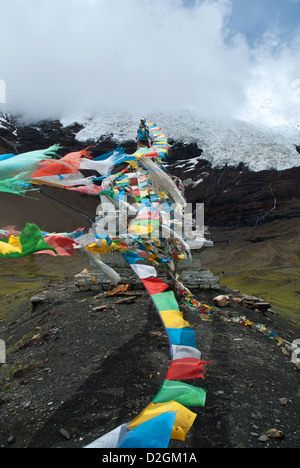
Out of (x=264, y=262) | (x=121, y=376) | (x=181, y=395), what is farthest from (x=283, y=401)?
(x=264, y=262)

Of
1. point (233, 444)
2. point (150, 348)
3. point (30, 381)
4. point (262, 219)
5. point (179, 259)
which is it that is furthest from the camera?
point (262, 219)

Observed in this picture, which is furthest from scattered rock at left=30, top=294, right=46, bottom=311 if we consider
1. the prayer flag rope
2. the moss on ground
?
the moss on ground

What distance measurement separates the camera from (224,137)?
89.6 meters

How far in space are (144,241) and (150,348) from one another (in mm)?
2466

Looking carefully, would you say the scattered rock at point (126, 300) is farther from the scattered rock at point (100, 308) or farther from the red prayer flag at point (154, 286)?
the red prayer flag at point (154, 286)

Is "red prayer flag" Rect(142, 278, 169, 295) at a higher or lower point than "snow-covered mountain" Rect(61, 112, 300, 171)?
lower

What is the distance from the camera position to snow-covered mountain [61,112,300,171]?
8244cm

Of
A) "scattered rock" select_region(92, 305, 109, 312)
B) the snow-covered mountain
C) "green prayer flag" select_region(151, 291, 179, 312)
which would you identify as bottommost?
"scattered rock" select_region(92, 305, 109, 312)

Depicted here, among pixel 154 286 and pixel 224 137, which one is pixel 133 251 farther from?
pixel 224 137

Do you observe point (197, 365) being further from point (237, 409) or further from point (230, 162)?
point (230, 162)

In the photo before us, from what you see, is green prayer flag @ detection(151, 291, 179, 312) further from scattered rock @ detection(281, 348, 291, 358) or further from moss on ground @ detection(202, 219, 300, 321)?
moss on ground @ detection(202, 219, 300, 321)

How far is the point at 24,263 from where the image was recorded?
44.8 metres

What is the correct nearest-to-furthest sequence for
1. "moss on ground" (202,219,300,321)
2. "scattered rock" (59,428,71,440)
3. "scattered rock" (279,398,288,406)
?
"scattered rock" (59,428,71,440) → "scattered rock" (279,398,288,406) → "moss on ground" (202,219,300,321)
